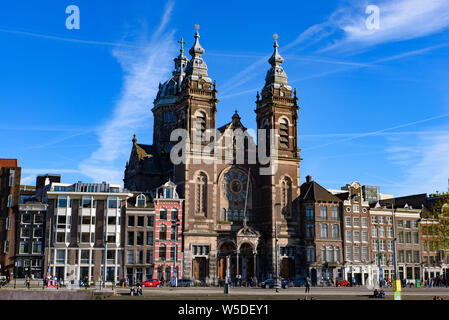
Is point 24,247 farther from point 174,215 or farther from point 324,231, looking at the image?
point 324,231

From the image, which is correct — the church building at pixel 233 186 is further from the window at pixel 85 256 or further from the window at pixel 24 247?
the window at pixel 24 247

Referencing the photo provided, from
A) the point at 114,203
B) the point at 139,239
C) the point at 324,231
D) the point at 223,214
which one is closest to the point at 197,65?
the point at 223,214

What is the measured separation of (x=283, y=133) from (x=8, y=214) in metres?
47.7

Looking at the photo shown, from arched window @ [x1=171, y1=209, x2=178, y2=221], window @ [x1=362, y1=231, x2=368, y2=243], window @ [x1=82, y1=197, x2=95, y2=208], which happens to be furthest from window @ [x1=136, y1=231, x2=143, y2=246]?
window @ [x1=362, y1=231, x2=368, y2=243]

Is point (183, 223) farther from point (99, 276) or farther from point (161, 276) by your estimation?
point (99, 276)

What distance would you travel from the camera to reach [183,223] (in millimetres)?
85812

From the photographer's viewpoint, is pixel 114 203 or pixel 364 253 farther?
pixel 364 253

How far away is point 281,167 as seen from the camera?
94.1 metres

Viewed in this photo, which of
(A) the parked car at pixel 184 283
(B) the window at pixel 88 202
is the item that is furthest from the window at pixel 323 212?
(B) the window at pixel 88 202

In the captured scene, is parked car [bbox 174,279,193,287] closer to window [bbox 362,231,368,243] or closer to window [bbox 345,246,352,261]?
window [bbox 345,246,352,261]

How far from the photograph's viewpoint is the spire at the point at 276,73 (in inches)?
3878
